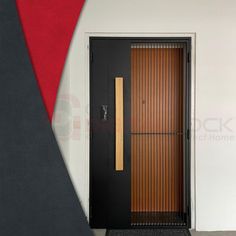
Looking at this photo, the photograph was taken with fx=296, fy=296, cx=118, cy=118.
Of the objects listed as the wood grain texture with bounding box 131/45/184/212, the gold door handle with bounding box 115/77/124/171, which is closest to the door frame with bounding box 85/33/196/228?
Answer: the wood grain texture with bounding box 131/45/184/212

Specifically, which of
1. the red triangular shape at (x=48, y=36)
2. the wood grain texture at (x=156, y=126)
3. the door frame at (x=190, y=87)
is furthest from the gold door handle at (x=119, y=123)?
the red triangular shape at (x=48, y=36)

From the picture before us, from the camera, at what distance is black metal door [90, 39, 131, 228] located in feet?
9.98

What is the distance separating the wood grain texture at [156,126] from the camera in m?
3.12

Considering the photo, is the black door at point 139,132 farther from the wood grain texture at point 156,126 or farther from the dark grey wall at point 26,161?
the dark grey wall at point 26,161

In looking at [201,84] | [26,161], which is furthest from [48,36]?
[201,84]

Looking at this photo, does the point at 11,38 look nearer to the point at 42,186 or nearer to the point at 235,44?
the point at 42,186

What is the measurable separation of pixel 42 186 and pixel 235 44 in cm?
290

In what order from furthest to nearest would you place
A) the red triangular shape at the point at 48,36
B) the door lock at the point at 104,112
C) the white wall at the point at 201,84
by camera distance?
the door lock at the point at 104,112 → the white wall at the point at 201,84 → the red triangular shape at the point at 48,36

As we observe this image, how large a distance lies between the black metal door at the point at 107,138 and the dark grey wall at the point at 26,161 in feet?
8.28

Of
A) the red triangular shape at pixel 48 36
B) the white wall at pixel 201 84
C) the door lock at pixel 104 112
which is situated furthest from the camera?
the door lock at pixel 104 112

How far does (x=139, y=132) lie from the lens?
3148 millimetres

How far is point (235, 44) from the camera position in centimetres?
297

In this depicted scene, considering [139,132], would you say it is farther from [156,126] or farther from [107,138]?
[107,138]

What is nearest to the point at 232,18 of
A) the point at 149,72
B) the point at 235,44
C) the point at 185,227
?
the point at 235,44
